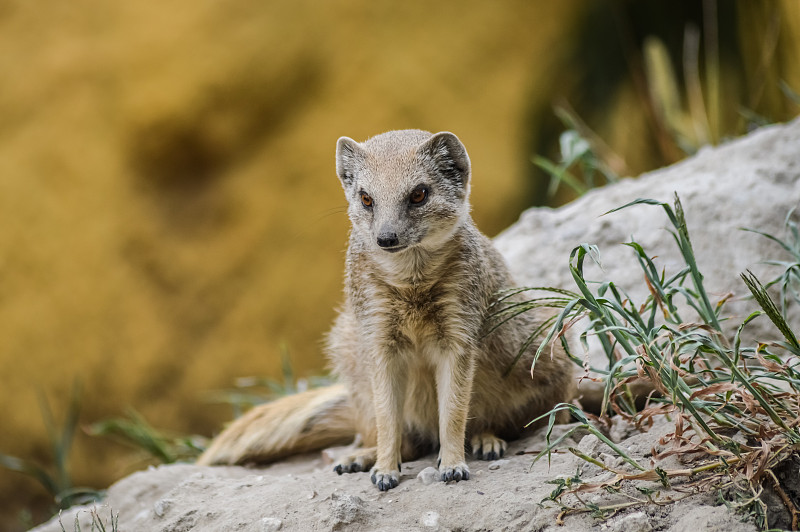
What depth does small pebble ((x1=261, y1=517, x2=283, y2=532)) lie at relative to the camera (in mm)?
2162

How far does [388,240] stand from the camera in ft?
7.63

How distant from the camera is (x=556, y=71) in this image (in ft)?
19.7

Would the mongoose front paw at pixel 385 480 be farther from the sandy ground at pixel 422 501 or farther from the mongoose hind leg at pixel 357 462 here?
the mongoose hind leg at pixel 357 462

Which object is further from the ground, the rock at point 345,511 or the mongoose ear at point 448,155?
the mongoose ear at point 448,155

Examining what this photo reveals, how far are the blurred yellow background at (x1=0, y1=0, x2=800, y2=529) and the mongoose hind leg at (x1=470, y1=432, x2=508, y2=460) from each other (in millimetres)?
2853

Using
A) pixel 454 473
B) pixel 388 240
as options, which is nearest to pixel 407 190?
pixel 388 240

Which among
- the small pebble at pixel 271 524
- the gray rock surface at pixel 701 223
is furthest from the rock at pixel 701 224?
the small pebble at pixel 271 524

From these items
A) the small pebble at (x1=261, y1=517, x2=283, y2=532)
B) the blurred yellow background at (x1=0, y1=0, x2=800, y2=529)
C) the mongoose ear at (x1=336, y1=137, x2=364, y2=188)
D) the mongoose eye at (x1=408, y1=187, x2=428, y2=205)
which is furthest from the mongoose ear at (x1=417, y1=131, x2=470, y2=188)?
the blurred yellow background at (x1=0, y1=0, x2=800, y2=529)

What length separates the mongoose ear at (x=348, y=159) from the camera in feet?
8.50

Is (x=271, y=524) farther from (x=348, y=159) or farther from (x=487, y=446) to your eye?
(x=348, y=159)

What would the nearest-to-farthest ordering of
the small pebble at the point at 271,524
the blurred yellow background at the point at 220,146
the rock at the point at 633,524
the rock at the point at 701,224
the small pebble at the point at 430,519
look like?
the rock at the point at 633,524 → the small pebble at the point at 430,519 → the small pebble at the point at 271,524 → the rock at the point at 701,224 → the blurred yellow background at the point at 220,146

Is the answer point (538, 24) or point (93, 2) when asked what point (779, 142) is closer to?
point (538, 24)

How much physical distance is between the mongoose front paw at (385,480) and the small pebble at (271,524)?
319 mm

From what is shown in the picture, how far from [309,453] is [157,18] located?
3.81m
